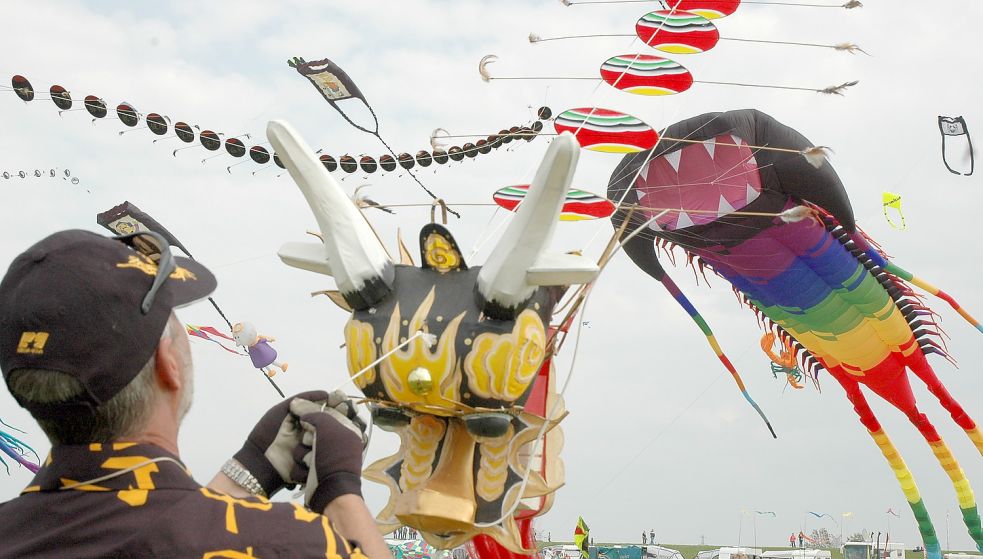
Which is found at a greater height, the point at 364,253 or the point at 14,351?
the point at 364,253

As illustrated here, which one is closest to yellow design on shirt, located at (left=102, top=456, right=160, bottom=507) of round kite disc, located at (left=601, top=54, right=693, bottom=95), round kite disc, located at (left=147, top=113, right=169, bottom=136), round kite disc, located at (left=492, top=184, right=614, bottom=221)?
round kite disc, located at (left=492, top=184, right=614, bottom=221)

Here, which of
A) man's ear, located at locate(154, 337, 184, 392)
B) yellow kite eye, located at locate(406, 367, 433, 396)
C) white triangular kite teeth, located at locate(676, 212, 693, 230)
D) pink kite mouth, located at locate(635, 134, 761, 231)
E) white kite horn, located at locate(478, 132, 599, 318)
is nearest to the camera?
man's ear, located at locate(154, 337, 184, 392)

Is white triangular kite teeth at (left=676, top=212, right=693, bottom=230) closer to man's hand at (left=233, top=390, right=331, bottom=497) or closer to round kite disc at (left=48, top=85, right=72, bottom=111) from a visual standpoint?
round kite disc at (left=48, top=85, right=72, bottom=111)

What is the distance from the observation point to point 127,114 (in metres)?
→ 6.39

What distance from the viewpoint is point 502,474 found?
3863 millimetres

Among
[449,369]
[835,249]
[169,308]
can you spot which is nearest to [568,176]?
[449,369]

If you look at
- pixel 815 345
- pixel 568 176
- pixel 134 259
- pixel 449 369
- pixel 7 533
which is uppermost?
pixel 815 345

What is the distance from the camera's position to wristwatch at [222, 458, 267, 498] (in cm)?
159

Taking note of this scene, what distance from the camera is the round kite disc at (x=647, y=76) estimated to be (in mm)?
4992

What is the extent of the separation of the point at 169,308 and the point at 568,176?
230 centimetres

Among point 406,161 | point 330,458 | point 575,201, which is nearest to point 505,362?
point 575,201

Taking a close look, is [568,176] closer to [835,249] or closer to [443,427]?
[443,427]

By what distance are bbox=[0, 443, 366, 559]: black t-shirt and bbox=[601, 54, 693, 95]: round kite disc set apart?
401 centimetres

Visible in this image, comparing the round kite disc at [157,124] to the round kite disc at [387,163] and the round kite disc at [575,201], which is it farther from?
the round kite disc at [575,201]
